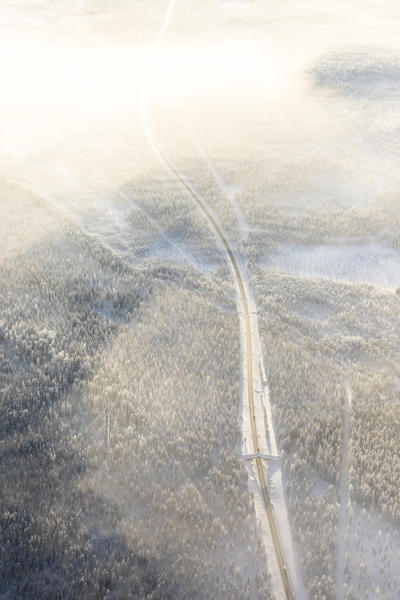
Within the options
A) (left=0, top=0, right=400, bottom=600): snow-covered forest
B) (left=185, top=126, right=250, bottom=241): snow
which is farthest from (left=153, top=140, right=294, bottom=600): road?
(left=185, top=126, right=250, bottom=241): snow

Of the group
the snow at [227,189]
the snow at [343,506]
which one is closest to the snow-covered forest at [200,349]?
the snow at [343,506]

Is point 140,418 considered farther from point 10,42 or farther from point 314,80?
point 10,42

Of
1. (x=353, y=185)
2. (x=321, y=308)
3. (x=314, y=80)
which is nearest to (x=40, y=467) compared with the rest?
(x=321, y=308)

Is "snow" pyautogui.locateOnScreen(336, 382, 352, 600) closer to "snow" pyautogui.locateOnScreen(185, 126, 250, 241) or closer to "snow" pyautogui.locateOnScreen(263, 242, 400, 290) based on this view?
"snow" pyautogui.locateOnScreen(263, 242, 400, 290)

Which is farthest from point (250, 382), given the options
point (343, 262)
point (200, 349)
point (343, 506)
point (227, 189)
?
point (227, 189)

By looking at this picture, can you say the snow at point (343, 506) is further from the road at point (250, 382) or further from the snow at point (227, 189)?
the snow at point (227, 189)

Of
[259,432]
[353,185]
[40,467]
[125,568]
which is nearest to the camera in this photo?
[125,568]
